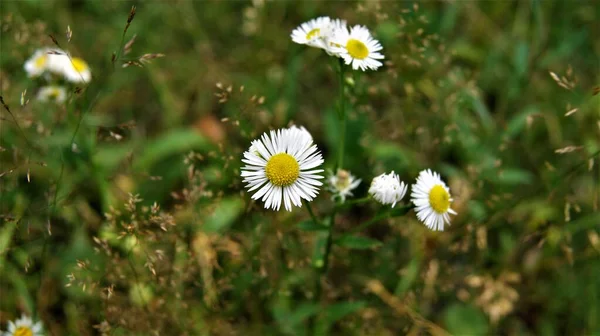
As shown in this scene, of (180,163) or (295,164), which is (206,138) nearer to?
(180,163)

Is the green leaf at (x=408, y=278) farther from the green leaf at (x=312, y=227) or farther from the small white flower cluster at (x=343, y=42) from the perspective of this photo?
the small white flower cluster at (x=343, y=42)

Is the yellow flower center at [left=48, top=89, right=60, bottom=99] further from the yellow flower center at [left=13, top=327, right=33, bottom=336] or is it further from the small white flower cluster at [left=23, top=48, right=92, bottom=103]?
the yellow flower center at [left=13, top=327, right=33, bottom=336]

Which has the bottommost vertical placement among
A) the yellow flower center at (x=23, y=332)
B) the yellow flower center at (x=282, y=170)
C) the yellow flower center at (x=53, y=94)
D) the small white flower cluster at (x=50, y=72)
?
the yellow flower center at (x=23, y=332)

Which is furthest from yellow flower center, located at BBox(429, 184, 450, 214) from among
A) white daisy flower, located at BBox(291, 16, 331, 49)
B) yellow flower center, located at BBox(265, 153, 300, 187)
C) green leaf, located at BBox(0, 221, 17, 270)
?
green leaf, located at BBox(0, 221, 17, 270)

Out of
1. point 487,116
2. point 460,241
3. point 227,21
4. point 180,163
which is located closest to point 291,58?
point 227,21

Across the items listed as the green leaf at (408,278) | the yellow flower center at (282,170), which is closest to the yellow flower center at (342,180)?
the yellow flower center at (282,170)

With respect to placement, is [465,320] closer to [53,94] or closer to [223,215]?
[223,215]
